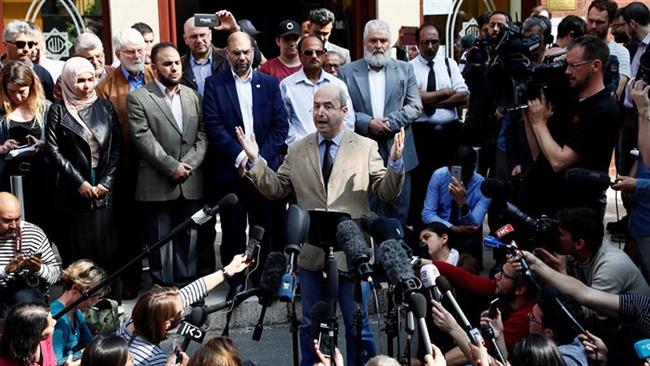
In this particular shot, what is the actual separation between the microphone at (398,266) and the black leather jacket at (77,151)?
3.02 meters

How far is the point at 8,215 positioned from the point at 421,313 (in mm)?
3360

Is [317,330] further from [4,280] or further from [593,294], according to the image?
[4,280]

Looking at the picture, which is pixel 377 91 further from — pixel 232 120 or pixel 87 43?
pixel 87 43

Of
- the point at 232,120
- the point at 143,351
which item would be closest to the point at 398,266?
the point at 143,351

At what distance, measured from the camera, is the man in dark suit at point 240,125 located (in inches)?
340

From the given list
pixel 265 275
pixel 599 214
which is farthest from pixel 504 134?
pixel 265 275

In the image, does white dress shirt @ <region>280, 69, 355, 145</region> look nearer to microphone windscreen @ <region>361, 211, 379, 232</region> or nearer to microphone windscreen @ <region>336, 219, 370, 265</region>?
microphone windscreen @ <region>361, 211, 379, 232</region>

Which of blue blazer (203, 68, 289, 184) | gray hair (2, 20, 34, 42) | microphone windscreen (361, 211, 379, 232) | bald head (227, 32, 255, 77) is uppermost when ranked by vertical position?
gray hair (2, 20, 34, 42)

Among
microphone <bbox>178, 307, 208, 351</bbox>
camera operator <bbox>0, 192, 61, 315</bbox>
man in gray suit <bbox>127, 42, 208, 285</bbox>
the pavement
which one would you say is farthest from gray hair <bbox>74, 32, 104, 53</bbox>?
microphone <bbox>178, 307, 208, 351</bbox>

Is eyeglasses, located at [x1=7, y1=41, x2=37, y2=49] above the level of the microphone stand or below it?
above

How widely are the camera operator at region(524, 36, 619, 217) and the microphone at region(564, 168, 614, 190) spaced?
0.27 m

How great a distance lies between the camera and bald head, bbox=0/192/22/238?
7.56m

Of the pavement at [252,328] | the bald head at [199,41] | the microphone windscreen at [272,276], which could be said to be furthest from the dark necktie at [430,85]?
the microphone windscreen at [272,276]

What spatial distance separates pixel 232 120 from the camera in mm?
8641
